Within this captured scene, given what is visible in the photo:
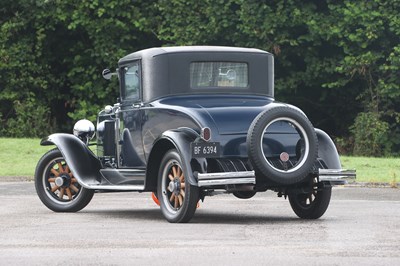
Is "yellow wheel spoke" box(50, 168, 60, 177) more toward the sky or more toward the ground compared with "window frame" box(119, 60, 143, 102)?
more toward the ground

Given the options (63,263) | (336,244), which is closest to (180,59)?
(336,244)

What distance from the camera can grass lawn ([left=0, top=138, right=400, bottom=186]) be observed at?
2222cm

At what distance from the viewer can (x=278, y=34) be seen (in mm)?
31844

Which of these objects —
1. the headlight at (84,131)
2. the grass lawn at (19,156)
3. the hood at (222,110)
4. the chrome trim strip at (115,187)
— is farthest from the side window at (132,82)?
the grass lawn at (19,156)

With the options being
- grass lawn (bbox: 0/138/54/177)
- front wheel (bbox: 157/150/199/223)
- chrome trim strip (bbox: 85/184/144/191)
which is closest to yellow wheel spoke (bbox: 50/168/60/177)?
chrome trim strip (bbox: 85/184/144/191)

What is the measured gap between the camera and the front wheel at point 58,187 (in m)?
14.9

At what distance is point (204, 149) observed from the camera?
12.7 metres

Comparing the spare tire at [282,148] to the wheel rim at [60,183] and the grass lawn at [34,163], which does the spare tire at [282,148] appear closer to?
the wheel rim at [60,183]

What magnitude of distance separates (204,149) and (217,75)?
1.97 metres

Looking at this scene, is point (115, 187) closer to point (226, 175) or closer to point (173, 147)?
point (173, 147)

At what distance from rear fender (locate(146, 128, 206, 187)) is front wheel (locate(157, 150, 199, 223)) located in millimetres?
90

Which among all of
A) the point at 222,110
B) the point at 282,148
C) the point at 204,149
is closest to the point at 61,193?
the point at 222,110

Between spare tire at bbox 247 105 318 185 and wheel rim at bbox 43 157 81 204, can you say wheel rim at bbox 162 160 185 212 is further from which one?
wheel rim at bbox 43 157 81 204

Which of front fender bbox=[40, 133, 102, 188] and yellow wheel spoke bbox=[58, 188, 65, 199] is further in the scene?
yellow wheel spoke bbox=[58, 188, 65, 199]
